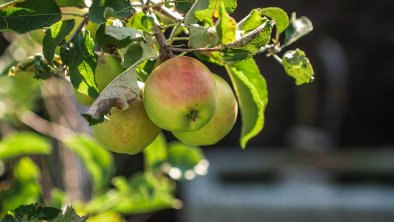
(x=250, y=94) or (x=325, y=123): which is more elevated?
(x=250, y=94)

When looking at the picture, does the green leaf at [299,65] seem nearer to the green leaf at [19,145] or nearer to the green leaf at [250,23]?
the green leaf at [250,23]

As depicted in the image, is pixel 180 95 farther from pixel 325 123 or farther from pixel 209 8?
pixel 325 123

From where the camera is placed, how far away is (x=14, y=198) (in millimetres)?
1179

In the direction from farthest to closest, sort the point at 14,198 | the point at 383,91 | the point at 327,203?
the point at 383,91 → the point at 327,203 → the point at 14,198

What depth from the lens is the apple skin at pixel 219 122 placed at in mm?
713

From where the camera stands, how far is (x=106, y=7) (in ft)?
2.09

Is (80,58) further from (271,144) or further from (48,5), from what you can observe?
(271,144)

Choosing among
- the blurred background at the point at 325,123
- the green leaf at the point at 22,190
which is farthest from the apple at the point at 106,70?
the blurred background at the point at 325,123

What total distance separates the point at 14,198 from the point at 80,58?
59 centimetres

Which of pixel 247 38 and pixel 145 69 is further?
pixel 145 69

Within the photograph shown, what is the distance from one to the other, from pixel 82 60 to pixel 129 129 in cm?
7

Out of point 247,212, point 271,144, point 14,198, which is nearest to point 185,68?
point 14,198

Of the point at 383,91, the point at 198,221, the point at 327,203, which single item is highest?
the point at 383,91

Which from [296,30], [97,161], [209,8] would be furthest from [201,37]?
[97,161]
